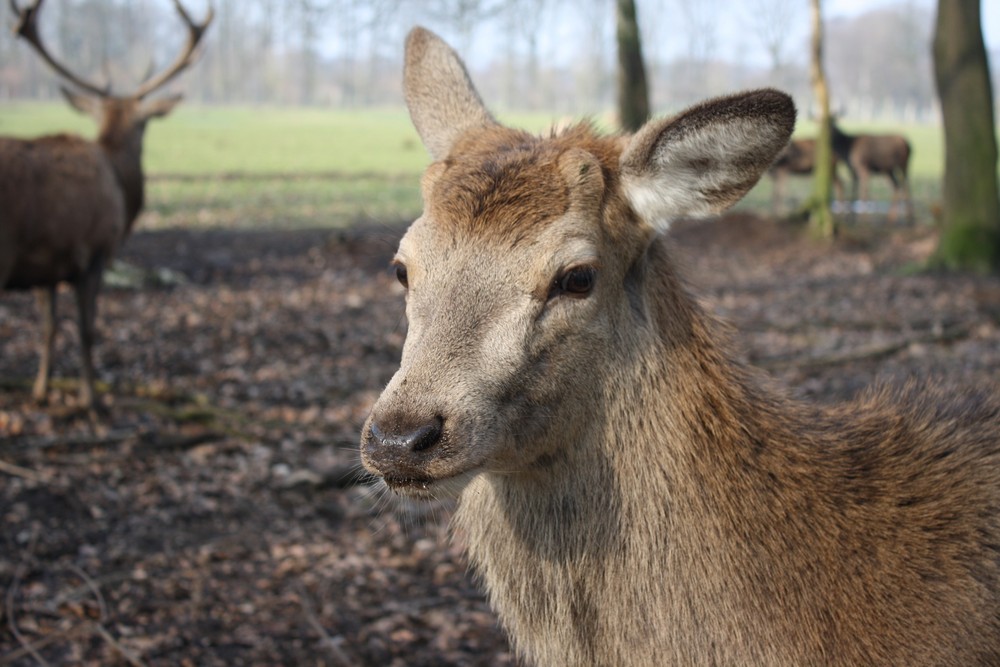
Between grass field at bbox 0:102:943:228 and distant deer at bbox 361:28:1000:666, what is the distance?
4056 mm

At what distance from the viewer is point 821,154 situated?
1639cm

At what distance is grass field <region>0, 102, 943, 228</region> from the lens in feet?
60.3

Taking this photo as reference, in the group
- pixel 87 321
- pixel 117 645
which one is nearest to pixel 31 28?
pixel 87 321

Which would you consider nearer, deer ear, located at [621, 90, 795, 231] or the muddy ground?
deer ear, located at [621, 90, 795, 231]

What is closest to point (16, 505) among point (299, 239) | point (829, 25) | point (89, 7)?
point (299, 239)

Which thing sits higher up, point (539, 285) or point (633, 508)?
point (539, 285)

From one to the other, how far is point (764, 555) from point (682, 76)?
98572mm

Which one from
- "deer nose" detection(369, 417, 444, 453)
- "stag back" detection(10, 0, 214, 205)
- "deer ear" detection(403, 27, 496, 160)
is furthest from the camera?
"stag back" detection(10, 0, 214, 205)

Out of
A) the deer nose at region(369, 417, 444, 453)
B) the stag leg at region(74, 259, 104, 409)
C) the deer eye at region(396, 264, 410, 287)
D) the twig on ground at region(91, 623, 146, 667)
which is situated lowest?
the twig on ground at region(91, 623, 146, 667)

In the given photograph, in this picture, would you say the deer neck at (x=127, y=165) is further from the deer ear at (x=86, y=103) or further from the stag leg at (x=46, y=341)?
the stag leg at (x=46, y=341)

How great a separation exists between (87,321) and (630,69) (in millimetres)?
12777

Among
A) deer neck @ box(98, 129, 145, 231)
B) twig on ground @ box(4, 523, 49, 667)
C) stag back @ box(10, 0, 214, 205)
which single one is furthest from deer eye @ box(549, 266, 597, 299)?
stag back @ box(10, 0, 214, 205)

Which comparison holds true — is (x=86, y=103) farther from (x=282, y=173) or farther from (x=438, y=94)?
(x=282, y=173)

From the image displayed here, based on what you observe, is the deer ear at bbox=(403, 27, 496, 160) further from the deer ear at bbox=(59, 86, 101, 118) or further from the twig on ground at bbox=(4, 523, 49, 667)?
the deer ear at bbox=(59, 86, 101, 118)
